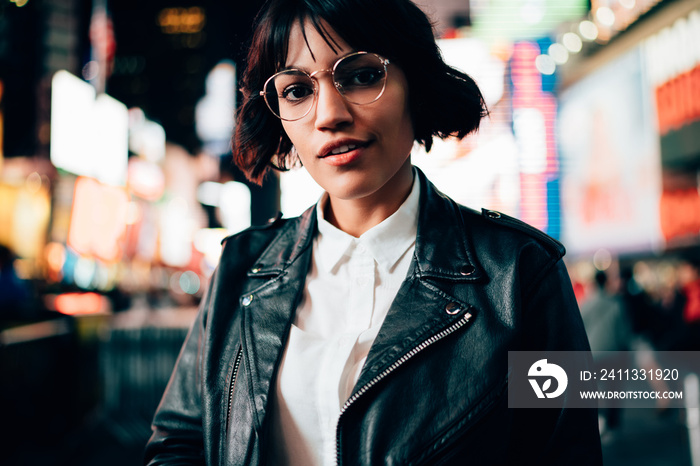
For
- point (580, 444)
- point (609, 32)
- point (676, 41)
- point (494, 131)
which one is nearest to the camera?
point (580, 444)

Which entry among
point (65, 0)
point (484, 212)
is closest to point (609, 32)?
point (65, 0)

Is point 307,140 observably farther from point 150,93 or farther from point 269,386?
point 150,93

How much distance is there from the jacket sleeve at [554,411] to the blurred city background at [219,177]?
970 millimetres

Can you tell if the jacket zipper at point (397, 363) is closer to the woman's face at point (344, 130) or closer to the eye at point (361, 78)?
the woman's face at point (344, 130)

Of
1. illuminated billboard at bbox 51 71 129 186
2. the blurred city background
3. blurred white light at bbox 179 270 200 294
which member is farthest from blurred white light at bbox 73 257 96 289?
blurred white light at bbox 179 270 200 294

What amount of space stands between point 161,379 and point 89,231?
459 cm

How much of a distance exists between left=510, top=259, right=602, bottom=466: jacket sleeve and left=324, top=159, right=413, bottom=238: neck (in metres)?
0.43

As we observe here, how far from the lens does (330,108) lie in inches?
47.1

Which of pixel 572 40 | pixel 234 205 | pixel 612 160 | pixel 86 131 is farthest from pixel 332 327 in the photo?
pixel 612 160

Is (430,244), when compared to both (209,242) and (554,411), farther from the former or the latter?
(209,242)

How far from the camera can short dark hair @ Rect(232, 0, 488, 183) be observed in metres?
1.22

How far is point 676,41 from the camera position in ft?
33.6

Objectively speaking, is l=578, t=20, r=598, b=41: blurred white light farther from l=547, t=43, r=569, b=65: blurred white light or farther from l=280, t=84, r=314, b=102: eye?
l=280, t=84, r=314, b=102: eye

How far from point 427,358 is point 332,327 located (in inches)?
10.7
